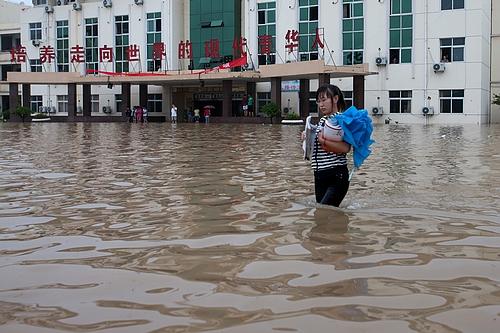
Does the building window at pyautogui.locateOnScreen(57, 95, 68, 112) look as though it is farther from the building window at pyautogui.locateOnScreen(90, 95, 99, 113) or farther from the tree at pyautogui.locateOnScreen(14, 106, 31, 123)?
the tree at pyautogui.locateOnScreen(14, 106, 31, 123)

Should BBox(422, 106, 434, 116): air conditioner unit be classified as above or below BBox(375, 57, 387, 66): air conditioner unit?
below

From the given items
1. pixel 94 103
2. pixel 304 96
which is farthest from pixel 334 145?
pixel 94 103

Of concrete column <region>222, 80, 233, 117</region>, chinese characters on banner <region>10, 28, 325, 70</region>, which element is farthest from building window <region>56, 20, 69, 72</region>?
concrete column <region>222, 80, 233, 117</region>

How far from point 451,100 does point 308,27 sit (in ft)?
37.6

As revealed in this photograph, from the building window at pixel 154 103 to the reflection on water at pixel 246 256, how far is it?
Answer: 4542 cm

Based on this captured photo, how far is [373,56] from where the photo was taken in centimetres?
4459

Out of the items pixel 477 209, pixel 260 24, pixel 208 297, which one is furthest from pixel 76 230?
pixel 260 24

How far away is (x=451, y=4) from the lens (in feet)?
140

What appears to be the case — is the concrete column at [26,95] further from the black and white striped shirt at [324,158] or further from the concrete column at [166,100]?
the black and white striped shirt at [324,158]

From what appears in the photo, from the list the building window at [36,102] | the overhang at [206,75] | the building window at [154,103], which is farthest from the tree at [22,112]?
the building window at [154,103]

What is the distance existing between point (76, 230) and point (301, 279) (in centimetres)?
246

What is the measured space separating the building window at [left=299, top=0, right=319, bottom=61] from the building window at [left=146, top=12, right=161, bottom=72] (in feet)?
40.7

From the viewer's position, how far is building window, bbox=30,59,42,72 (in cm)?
5769

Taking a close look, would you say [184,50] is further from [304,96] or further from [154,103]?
[304,96]
